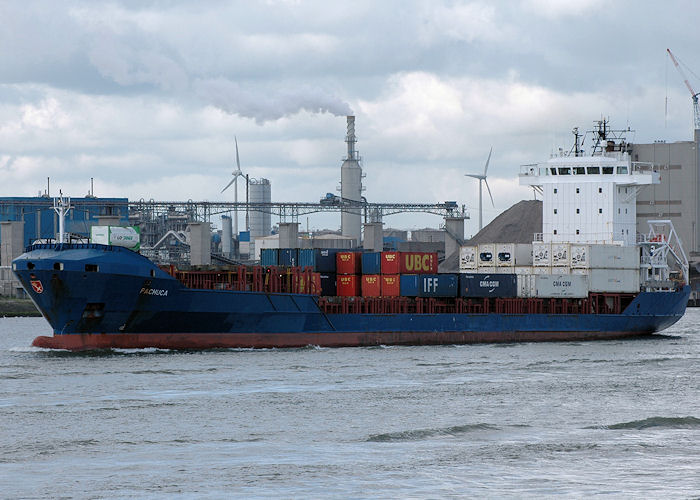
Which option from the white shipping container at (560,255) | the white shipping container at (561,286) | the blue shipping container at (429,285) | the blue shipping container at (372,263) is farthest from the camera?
the white shipping container at (560,255)

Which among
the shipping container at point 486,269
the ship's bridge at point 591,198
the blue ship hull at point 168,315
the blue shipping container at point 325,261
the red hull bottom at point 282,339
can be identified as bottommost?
the red hull bottom at point 282,339

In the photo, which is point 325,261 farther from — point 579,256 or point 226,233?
point 226,233

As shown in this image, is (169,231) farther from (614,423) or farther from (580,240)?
(614,423)

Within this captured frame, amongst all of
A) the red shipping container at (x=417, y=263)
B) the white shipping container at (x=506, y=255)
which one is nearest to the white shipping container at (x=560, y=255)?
the white shipping container at (x=506, y=255)

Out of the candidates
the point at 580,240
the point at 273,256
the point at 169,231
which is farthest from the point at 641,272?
the point at 169,231

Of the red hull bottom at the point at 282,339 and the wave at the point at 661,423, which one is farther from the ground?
the red hull bottom at the point at 282,339

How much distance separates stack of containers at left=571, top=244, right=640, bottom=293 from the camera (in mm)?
57906

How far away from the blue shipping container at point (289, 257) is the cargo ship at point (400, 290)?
0.38 feet

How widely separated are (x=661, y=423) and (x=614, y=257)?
30.5 meters

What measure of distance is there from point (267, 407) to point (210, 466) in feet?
27.2

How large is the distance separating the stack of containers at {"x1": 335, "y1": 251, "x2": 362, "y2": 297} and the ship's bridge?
15.3 metres

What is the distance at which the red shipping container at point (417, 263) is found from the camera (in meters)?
53.6

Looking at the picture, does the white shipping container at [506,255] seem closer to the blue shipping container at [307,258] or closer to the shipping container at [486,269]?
the shipping container at [486,269]

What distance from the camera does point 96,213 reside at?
11688 centimetres
